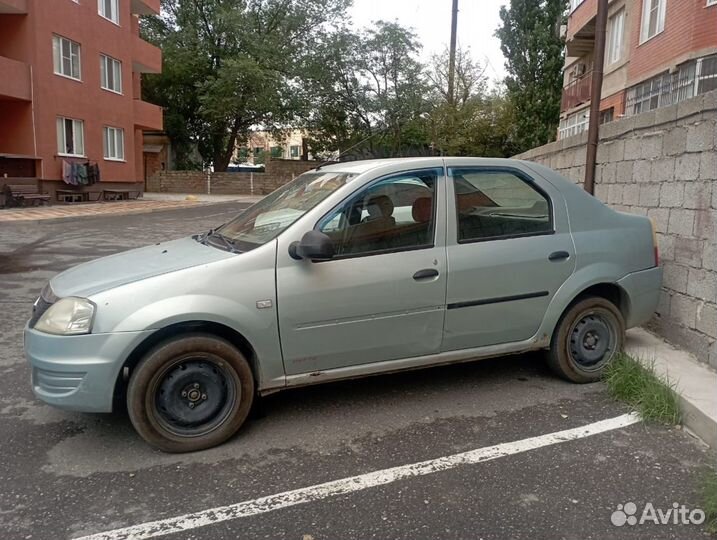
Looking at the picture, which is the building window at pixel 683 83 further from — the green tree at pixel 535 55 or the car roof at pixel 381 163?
the green tree at pixel 535 55

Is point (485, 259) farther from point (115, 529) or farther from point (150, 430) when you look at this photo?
point (115, 529)

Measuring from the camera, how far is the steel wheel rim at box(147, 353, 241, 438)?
3.54 meters

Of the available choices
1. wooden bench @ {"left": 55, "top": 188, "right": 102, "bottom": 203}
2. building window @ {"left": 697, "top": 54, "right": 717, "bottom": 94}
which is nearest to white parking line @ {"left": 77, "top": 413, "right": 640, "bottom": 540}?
building window @ {"left": 697, "top": 54, "right": 717, "bottom": 94}

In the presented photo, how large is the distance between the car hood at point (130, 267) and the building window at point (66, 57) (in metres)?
22.0

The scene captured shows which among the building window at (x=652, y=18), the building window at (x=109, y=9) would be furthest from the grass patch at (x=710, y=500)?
the building window at (x=109, y=9)

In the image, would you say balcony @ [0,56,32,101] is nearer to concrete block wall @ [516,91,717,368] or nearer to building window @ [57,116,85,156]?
building window @ [57,116,85,156]

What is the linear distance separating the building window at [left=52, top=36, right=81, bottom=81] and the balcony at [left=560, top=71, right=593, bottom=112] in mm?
19430

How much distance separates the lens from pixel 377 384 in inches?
183

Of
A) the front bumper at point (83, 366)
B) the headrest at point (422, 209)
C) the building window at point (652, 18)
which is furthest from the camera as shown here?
the building window at point (652, 18)

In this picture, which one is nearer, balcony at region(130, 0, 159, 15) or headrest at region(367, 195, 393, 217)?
headrest at region(367, 195, 393, 217)

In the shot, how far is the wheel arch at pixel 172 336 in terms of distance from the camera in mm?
3482

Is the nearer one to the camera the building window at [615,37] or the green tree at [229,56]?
the building window at [615,37]

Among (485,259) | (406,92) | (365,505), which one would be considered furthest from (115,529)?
(406,92)

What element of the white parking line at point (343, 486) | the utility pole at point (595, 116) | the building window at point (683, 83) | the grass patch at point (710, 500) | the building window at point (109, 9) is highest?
the building window at point (109, 9)
